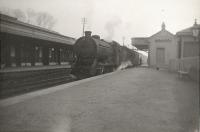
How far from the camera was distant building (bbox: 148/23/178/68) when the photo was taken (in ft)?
94.4

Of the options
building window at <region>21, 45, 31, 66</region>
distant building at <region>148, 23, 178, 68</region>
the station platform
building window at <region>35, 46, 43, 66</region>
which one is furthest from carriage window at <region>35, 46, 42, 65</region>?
distant building at <region>148, 23, 178, 68</region>

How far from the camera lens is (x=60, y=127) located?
393 cm

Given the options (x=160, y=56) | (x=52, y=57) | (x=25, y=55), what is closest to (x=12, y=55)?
(x=25, y=55)

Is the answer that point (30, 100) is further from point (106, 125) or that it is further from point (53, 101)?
point (106, 125)

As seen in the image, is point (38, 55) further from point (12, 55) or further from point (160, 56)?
point (160, 56)

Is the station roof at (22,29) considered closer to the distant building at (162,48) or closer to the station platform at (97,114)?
the station platform at (97,114)

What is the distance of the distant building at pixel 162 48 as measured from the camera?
28.8 meters

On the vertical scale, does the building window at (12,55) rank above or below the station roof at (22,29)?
below

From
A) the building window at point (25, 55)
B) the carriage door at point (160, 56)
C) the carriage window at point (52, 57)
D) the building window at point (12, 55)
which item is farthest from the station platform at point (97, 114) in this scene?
the carriage door at point (160, 56)

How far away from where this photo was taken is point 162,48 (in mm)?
29531

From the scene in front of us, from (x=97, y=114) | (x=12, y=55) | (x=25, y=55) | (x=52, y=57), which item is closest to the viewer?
(x=97, y=114)

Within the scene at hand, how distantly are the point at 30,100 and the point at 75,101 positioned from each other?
125 cm

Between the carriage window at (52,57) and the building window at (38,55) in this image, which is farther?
the carriage window at (52,57)

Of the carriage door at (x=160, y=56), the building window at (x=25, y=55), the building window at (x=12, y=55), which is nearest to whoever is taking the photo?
the building window at (x=12, y=55)
